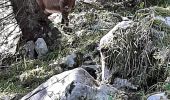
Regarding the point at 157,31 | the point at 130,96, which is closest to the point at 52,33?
the point at 157,31

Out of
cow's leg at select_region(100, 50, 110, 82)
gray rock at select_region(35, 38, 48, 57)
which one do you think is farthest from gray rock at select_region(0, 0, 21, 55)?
cow's leg at select_region(100, 50, 110, 82)

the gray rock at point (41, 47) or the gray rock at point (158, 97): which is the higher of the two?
the gray rock at point (158, 97)

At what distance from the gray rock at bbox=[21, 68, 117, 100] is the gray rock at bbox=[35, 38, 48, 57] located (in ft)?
4.36

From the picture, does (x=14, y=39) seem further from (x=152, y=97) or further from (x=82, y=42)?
(x=152, y=97)

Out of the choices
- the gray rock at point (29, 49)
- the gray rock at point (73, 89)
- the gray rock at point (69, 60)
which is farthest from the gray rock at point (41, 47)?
the gray rock at point (73, 89)

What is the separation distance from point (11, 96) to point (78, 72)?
95 centimetres

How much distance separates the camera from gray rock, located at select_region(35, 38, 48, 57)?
5.12m

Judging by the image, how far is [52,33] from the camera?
540cm

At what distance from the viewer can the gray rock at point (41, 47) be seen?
5117mm

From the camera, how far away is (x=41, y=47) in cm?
518

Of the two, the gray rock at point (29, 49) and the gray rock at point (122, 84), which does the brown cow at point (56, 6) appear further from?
the gray rock at point (122, 84)

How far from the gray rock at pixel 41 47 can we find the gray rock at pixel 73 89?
133cm

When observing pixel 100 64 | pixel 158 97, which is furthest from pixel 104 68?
pixel 158 97

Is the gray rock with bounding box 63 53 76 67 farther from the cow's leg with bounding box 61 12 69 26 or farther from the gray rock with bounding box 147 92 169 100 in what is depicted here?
the gray rock with bounding box 147 92 169 100
